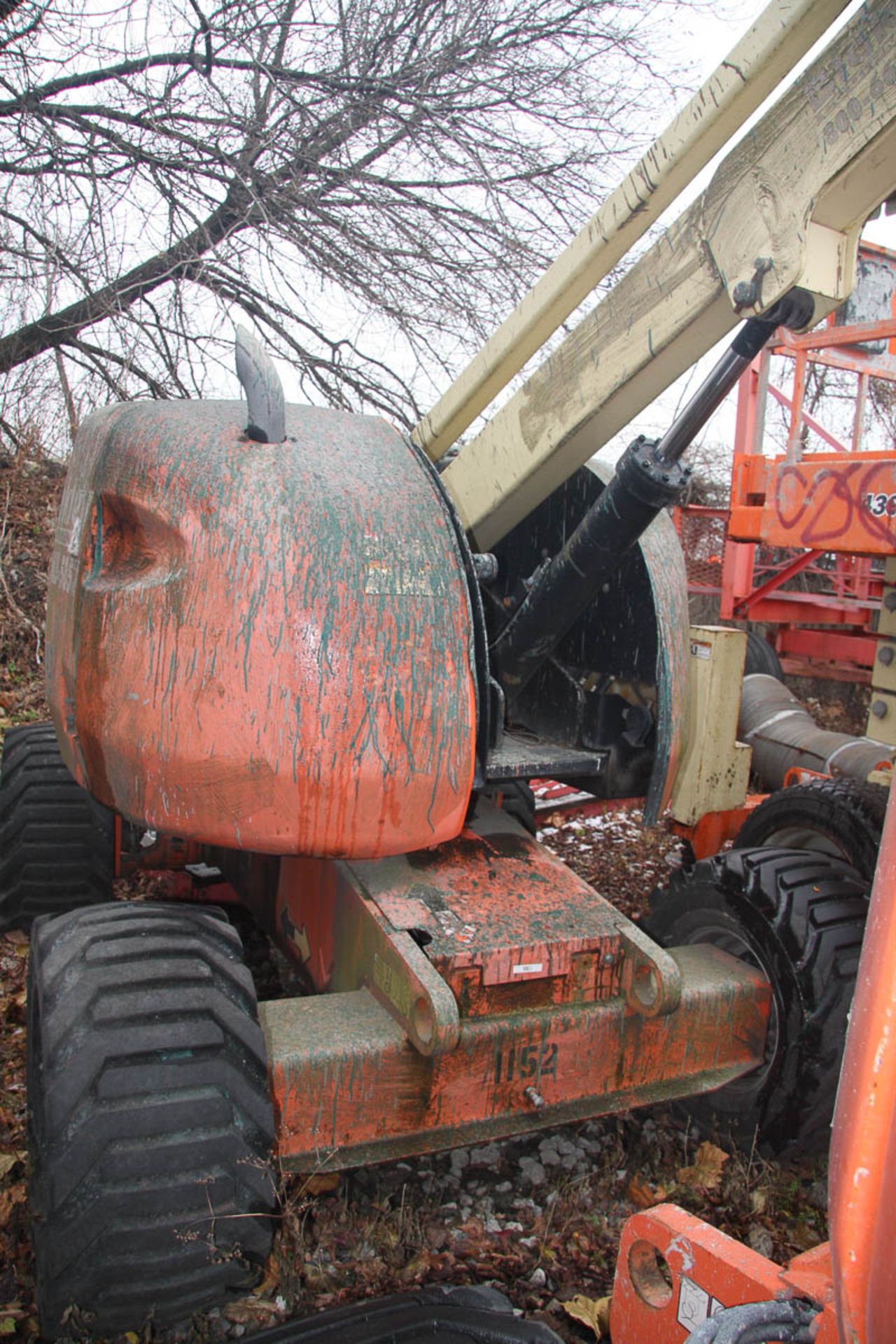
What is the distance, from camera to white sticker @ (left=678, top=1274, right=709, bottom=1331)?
162 centimetres

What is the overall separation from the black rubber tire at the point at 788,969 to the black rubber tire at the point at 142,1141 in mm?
1462

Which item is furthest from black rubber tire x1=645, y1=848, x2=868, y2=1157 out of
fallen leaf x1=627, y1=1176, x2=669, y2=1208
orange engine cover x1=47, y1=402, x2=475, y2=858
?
orange engine cover x1=47, y1=402, x2=475, y2=858

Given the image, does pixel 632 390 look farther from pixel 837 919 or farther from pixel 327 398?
pixel 327 398

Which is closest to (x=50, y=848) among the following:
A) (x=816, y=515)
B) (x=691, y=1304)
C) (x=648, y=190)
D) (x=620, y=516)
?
(x=620, y=516)

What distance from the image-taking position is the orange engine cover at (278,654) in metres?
2.32

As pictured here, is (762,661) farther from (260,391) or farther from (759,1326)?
(759,1326)

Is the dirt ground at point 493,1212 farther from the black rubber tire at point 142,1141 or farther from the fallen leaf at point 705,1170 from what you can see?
the black rubber tire at point 142,1141

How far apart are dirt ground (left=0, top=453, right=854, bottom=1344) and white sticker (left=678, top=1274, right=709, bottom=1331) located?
84 cm

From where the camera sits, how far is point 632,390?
8.23ft

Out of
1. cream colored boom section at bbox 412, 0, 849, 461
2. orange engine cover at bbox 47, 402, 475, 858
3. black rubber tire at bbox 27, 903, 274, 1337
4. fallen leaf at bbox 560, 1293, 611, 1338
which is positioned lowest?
fallen leaf at bbox 560, 1293, 611, 1338

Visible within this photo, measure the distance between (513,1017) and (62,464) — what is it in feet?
24.4

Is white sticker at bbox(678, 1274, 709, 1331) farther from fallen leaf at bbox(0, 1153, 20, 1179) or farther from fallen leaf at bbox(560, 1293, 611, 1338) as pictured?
fallen leaf at bbox(0, 1153, 20, 1179)

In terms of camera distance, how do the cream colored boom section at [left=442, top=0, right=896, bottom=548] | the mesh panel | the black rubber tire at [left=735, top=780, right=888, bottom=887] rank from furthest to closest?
the mesh panel, the black rubber tire at [left=735, top=780, right=888, bottom=887], the cream colored boom section at [left=442, top=0, right=896, bottom=548]

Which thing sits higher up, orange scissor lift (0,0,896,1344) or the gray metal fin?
the gray metal fin
